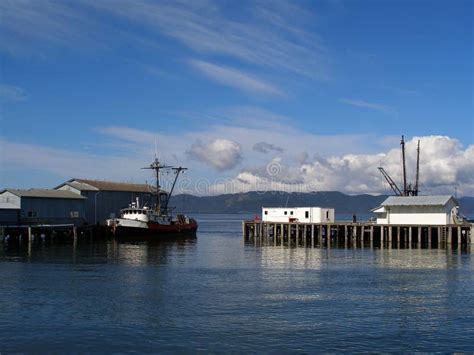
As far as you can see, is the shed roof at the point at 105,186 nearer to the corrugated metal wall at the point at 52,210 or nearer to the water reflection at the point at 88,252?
the corrugated metal wall at the point at 52,210

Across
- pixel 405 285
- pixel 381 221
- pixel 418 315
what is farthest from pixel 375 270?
pixel 381 221

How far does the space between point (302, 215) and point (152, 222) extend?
23327 millimetres

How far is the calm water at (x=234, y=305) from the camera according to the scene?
24.5 metres

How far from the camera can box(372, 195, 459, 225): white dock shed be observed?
7888 centimetres

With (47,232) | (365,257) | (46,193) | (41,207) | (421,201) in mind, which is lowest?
(365,257)

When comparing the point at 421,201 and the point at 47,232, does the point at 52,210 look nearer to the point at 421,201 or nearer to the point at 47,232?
the point at 47,232

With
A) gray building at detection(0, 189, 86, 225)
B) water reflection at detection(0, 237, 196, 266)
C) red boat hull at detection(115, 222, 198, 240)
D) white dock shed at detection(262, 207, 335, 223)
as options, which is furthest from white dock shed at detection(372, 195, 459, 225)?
gray building at detection(0, 189, 86, 225)

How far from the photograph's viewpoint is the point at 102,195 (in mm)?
94062

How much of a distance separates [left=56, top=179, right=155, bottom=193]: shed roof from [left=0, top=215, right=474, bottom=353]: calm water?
38.0m

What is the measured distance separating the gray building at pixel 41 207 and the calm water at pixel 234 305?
2517 cm

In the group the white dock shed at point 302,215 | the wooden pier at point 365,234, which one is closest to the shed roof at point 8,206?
the wooden pier at point 365,234

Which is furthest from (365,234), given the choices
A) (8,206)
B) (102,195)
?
(8,206)

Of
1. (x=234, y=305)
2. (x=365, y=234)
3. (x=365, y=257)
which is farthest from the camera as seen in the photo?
(x=365, y=234)

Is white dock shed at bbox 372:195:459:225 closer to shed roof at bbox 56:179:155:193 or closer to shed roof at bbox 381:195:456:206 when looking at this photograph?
shed roof at bbox 381:195:456:206
